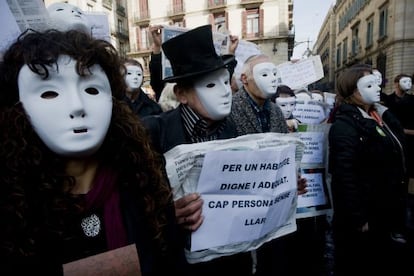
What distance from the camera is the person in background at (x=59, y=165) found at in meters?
0.90

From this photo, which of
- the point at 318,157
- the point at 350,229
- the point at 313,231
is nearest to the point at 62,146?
the point at 318,157

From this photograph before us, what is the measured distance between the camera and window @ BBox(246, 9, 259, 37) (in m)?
24.4

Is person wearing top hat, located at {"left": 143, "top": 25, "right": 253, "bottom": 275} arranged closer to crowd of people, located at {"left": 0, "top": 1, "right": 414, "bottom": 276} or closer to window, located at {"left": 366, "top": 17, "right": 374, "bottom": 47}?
crowd of people, located at {"left": 0, "top": 1, "right": 414, "bottom": 276}

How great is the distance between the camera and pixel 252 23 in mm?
24578

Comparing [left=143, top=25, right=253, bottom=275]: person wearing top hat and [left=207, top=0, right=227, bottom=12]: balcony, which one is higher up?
[left=207, top=0, right=227, bottom=12]: balcony

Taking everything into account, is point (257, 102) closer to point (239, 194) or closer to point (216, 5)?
point (239, 194)

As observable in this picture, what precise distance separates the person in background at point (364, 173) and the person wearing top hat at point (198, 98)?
1.08 m

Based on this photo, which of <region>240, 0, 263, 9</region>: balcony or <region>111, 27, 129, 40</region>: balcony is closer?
<region>240, 0, 263, 9</region>: balcony

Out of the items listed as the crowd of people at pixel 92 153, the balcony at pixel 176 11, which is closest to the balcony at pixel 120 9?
the balcony at pixel 176 11

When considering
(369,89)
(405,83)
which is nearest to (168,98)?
(369,89)

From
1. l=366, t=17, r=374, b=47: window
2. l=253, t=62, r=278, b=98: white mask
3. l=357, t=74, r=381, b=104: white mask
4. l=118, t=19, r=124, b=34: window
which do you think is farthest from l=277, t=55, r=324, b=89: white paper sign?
l=118, t=19, r=124, b=34: window

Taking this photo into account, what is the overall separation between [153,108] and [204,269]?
205cm

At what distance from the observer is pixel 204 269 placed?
1.59 metres

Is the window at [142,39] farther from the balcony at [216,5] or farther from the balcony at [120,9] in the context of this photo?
the balcony at [216,5]
